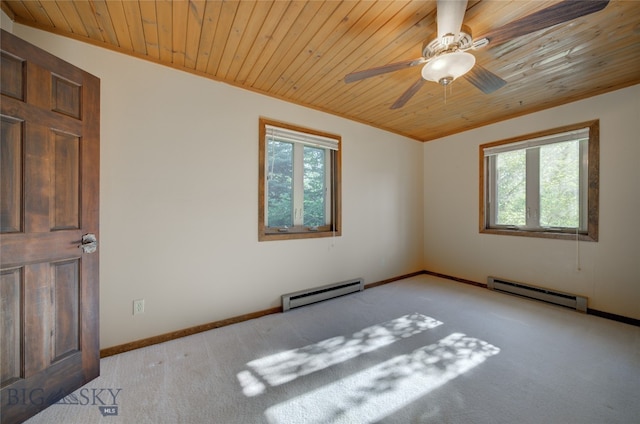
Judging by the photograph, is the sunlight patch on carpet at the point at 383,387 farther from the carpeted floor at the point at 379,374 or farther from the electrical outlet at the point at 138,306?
the electrical outlet at the point at 138,306

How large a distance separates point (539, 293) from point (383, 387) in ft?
9.21

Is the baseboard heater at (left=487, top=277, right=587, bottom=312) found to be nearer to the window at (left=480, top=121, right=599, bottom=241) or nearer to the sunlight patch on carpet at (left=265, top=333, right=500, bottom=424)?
the window at (left=480, top=121, right=599, bottom=241)

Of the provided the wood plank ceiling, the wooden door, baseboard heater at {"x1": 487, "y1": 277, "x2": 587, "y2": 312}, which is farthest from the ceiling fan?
baseboard heater at {"x1": 487, "y1": 277, "x2": 587, "y2": 312}

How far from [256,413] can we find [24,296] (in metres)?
1.46

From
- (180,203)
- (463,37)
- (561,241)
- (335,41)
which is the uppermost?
(335,41)

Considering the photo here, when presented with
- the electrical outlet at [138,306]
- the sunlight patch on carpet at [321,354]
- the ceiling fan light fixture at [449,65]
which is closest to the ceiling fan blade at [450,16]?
the ceiling fan light fixture at [449,65]

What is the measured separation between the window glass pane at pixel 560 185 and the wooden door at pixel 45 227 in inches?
185

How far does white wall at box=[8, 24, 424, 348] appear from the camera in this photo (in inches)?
77.9

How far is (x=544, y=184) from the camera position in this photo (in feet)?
10.4

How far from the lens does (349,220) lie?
352cm

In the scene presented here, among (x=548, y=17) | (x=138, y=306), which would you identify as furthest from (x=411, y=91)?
(x=138, y=306)

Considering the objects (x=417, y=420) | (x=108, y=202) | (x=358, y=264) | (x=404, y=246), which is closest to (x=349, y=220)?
(x=358, y=264)

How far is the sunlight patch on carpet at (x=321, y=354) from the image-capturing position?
1.69 metres

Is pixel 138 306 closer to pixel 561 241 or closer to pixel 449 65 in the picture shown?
pixel 449 65
